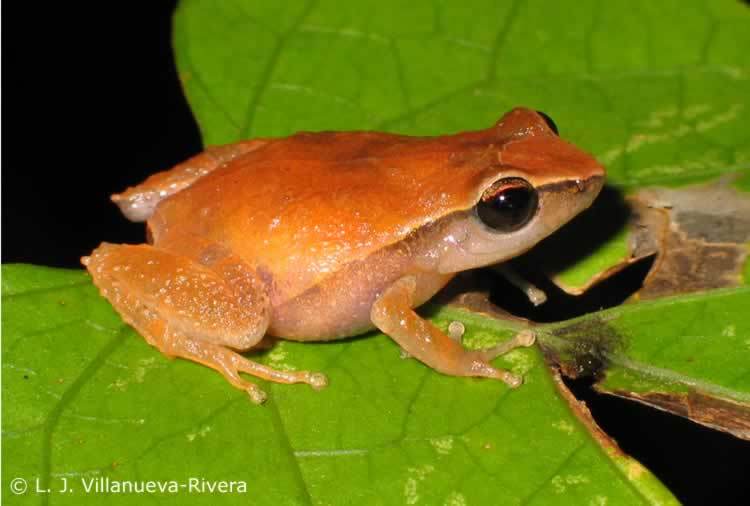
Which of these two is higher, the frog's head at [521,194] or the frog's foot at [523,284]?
the frog's head at [521,194]

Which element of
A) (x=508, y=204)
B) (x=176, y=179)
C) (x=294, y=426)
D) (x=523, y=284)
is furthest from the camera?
(x=176, y=179)

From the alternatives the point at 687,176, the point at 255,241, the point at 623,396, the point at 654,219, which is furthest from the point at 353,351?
the point at 687,176

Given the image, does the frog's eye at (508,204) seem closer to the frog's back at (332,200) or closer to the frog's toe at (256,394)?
the frog's back at (332,200)

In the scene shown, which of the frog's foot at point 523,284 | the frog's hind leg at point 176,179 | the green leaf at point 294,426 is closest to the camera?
the green leaf at point 294,426

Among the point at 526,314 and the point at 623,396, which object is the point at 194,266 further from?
the point at 623,396

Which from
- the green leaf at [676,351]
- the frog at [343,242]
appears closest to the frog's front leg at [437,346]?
the frog at [343,242]

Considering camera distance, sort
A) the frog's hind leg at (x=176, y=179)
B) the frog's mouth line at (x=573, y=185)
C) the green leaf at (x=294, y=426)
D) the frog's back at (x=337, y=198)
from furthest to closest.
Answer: the frog's hind leg at (x=176, y=179), the frog's back at (x=337, y=198), the frog's mouth line at (x=573, y=185), the green leaf at (x=294, y=426)

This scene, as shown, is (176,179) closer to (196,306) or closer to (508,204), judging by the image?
(196,306)

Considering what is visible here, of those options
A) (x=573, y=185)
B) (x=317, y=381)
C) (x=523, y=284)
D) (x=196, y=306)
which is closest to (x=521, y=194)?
(x=573, y=185)
